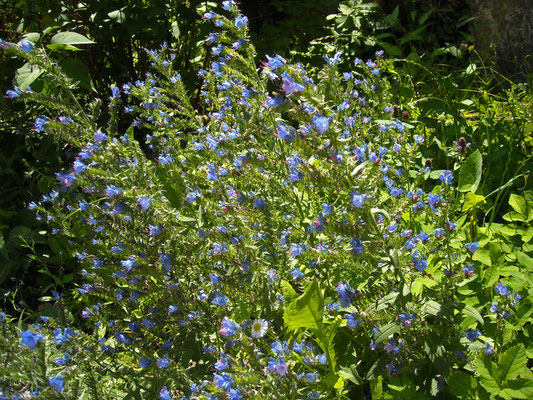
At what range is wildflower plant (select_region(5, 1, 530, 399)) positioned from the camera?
1712mm

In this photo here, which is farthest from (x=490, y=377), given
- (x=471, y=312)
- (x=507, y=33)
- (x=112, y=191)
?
(x=507, y=33)

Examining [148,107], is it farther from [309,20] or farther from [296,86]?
[309,20]

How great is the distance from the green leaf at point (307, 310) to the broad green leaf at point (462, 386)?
0.42 meters

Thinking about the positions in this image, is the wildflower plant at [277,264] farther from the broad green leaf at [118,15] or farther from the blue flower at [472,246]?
the broad green leaf at [118,15]

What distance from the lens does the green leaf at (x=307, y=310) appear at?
1.78m

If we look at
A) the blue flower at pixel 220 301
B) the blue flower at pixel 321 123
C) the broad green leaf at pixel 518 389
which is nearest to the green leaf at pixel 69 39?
the blue flower at pixel 220 301

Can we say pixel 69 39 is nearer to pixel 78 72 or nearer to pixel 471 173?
pixel 78 72

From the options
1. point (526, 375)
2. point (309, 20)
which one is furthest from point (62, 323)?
point (309, 20)

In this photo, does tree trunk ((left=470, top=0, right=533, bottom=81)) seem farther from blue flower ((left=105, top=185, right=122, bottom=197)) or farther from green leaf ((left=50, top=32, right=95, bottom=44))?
blue flower ((left=105, top=185, right=122, bottom=197))

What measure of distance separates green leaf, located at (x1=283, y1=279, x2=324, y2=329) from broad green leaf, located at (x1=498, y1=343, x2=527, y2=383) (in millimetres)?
539

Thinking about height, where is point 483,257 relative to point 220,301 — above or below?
below

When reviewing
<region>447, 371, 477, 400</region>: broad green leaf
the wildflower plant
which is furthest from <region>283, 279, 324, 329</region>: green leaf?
<region>447, 371, 477, 400</region>: broad green leaf

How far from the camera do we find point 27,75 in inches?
103

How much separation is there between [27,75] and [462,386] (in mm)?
2192
